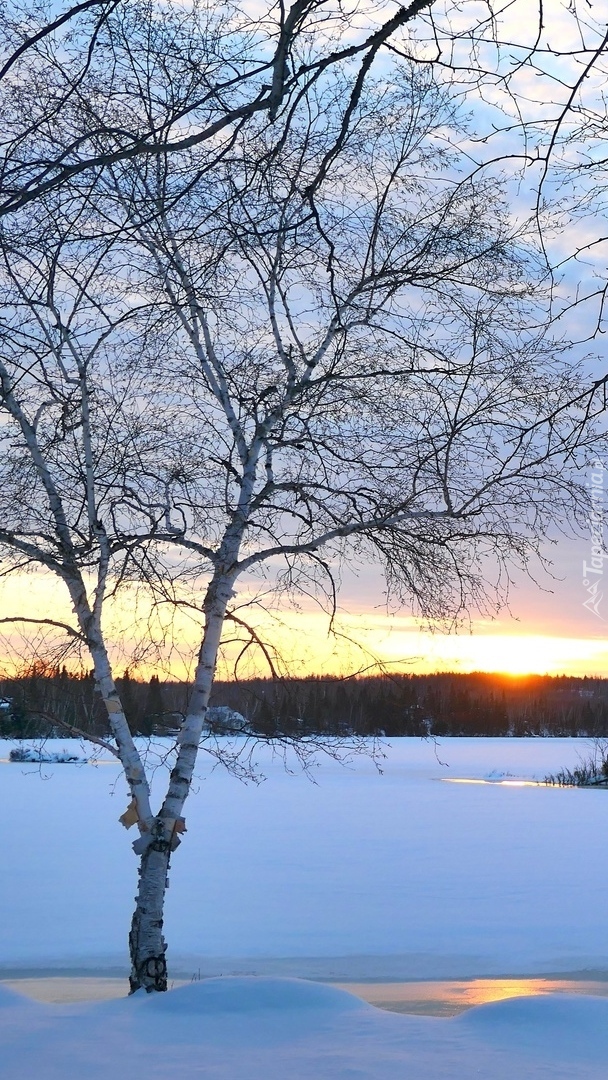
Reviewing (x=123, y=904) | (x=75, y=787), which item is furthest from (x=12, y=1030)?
(x=75, y=787)

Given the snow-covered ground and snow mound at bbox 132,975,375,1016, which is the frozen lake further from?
snow mound at bbox 132,975,375,1016

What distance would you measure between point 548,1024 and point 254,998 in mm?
1478

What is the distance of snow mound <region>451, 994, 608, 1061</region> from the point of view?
15.6 feet

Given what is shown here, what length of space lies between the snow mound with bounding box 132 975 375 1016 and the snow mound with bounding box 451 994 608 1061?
2.05ft

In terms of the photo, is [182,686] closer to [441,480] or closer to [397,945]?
[441,480]

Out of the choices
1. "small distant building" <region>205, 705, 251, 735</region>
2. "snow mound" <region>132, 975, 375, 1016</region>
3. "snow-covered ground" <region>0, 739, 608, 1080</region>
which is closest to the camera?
"snow-covered ground" <region>0, 739, 608, 1080</region>

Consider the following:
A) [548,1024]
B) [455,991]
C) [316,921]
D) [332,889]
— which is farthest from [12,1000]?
[332,889]

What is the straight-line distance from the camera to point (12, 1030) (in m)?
4.98

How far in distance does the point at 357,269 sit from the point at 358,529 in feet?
5.60

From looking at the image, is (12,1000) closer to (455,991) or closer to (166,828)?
(166,828)

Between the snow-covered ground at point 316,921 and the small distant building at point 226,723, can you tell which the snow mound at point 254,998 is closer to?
the snow-covered ground at point 316,921

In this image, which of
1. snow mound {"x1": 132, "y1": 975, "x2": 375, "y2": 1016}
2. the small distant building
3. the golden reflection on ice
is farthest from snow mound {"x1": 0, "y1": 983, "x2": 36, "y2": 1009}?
the golden reflection on ice

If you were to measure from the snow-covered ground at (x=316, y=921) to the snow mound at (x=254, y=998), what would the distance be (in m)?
0.01

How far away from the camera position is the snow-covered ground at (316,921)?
4660 mm
